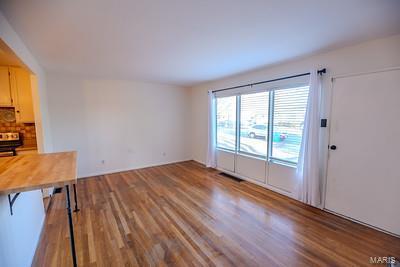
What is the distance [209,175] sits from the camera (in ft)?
14.9

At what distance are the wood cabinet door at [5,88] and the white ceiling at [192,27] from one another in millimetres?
1026

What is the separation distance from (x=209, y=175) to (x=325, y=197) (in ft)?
7.94

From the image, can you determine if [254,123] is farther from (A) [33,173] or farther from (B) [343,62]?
(A) [33,173]

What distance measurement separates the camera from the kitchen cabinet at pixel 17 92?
10.8 ft

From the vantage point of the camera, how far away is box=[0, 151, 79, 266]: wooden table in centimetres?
120

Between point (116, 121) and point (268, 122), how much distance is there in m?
3.72

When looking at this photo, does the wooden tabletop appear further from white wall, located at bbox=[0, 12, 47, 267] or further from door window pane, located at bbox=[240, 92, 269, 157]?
door window pane, located at bbox=[240, 92, 269, 157]

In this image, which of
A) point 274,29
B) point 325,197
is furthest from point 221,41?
point 325,197

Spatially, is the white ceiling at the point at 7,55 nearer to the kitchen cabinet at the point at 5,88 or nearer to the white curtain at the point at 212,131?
the kitchen cabinet at the point at 5,88

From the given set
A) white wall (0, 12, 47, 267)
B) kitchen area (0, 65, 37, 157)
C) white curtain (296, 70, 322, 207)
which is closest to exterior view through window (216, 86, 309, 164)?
white curtain (296, 70, 322, 207)

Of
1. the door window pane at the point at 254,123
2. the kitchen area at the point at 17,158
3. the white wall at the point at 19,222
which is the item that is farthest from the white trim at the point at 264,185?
the white wall at the point at 19,222

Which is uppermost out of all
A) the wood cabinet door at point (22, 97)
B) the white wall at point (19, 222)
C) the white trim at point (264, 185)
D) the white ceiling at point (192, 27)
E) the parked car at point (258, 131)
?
the white ceiling at point (192, 27)

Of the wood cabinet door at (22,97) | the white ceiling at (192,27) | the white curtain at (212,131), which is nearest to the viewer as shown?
the white ceiling at (192,27)

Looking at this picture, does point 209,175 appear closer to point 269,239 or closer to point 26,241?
point 269,239
